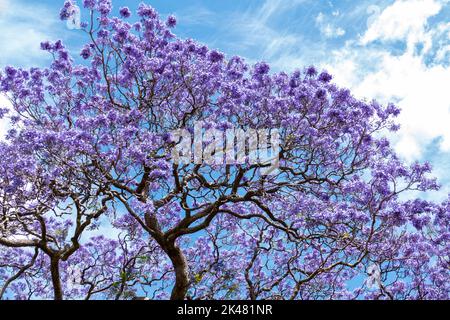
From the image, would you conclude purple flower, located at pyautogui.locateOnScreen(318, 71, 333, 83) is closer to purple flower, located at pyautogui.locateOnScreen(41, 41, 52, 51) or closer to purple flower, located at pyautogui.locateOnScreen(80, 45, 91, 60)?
purple flower, located at pyautogui.locateOnScreen(80, 45, 91, 60)

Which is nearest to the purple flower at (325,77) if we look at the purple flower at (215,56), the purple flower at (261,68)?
the purple flower at (261,68)

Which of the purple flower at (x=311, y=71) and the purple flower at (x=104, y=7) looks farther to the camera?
the purple flower at (x=104, y=7)

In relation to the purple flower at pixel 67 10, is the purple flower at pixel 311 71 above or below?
below

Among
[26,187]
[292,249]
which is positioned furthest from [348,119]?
[26,187]

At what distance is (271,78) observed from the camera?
1124 centimetres

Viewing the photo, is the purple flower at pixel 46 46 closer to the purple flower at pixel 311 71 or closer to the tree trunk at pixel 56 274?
the tree trunk at pixel 56 274

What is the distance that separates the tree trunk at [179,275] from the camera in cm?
1048

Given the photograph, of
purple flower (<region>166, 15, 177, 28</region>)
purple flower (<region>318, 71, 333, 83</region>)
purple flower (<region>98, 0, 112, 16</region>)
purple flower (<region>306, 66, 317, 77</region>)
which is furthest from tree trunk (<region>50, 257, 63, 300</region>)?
purple flower (<region>318, 71, 333, 83</region>)

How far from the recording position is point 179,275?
418 inches

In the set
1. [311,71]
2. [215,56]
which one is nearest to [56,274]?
[215,56]

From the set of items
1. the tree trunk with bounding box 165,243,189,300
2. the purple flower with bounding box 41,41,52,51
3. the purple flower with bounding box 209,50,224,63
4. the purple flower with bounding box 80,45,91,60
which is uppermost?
the purple flower with bounding box 41,41,52,51

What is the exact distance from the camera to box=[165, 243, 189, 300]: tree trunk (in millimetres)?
10477

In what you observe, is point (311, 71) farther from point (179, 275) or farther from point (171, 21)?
point (179, 275)

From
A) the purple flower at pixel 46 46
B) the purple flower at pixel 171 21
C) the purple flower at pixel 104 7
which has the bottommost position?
the purple flower at pixel 46 46
